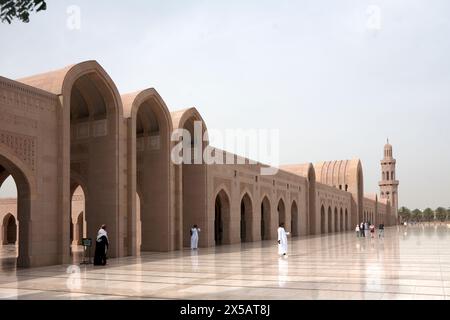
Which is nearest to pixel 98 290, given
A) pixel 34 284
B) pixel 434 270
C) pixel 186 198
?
pixel 34 284

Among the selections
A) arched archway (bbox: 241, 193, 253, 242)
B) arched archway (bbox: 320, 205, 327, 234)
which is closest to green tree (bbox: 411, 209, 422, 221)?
arched archway (bbox: 320, 205, 327, 234)

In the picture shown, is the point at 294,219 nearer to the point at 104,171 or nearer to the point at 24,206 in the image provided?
the point at 104,171

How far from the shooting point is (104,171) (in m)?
14.7

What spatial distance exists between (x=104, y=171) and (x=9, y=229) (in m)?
18.5

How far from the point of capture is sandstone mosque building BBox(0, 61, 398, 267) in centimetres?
1176

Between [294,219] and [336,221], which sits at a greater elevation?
[294,219]

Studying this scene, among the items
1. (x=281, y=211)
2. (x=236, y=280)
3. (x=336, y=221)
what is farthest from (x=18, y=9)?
(x=336, y=221)

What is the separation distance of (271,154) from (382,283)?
18740mm

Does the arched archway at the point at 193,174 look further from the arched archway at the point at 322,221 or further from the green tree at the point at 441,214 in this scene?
the green tree at the point at 441,214

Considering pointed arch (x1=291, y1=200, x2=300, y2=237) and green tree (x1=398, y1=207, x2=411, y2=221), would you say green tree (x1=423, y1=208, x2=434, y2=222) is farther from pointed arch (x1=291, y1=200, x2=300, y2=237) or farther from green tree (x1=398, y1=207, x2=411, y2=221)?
pointed arch (x1=291, y1=200, x2=300, y2=237)

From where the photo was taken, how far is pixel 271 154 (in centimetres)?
2705

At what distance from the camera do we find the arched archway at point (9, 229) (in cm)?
2897

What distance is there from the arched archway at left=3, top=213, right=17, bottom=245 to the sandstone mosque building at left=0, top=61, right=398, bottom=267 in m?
14.2

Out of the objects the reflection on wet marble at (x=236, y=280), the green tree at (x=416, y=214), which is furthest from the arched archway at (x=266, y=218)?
the green tree at (x=416, y=214)
